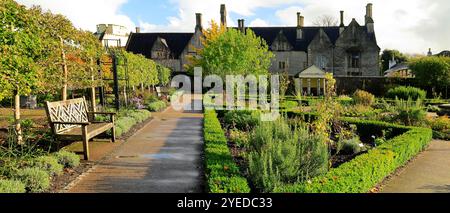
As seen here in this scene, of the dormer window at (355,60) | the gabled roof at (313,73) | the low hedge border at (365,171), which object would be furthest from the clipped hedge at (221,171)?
the dormer window at (355,60)

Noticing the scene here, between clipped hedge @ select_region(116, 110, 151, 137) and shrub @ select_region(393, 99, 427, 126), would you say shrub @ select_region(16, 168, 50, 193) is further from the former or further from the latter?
shrub @ select_region(393, 99, 427, 126)

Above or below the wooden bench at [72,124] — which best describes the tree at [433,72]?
above

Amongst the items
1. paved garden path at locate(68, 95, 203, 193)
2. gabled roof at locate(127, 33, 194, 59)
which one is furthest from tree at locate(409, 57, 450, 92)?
gabled roof at locate(127, 33, 194, 59)

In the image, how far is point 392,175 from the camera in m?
7.23

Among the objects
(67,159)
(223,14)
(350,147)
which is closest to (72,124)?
(67,159)

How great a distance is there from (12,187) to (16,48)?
11.3ft

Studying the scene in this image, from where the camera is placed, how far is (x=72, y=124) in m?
7.59

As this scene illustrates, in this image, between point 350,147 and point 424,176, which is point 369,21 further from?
point 424,176

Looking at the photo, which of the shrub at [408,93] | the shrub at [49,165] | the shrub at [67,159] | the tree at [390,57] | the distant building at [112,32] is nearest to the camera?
the shrub at [49,165]

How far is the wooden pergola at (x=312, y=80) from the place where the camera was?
100ft

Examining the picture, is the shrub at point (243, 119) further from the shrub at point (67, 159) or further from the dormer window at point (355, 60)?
the dormer window at point (355, 60)

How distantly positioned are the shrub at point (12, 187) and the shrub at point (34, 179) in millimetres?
211
